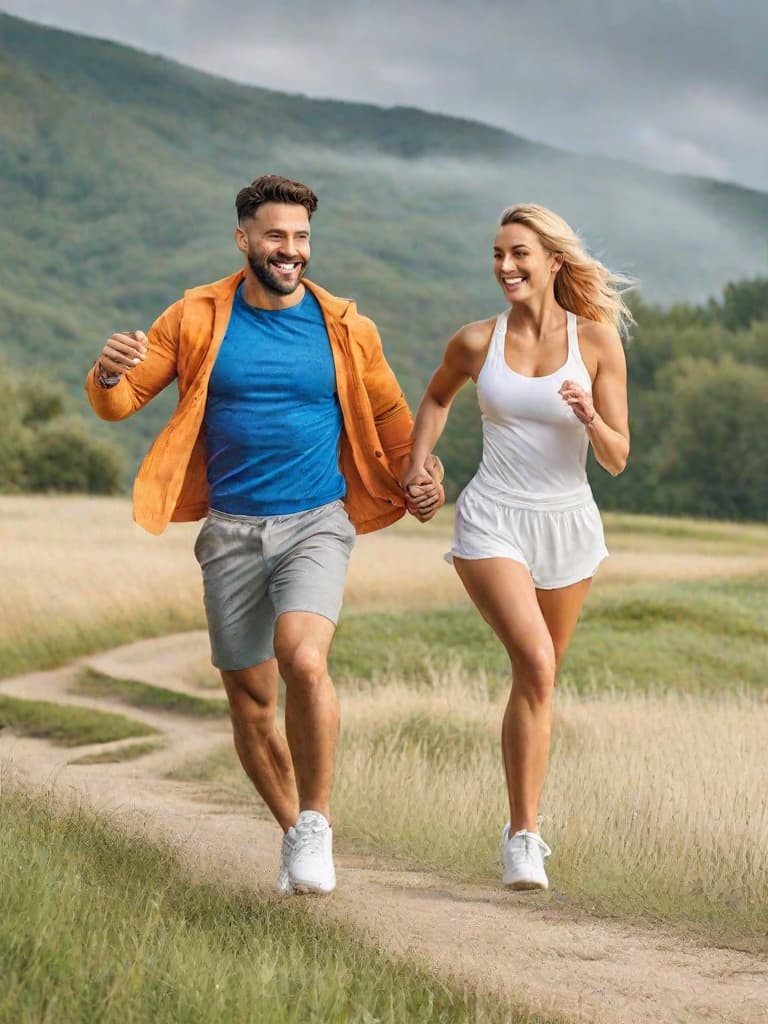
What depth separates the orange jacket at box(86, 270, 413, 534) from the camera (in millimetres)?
7352

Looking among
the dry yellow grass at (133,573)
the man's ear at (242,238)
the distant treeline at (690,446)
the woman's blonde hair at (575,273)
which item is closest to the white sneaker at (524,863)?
the woman's blonde hair at (575,273)

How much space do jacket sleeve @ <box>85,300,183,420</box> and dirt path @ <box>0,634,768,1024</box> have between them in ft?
6.60

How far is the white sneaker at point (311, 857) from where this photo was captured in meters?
6.96

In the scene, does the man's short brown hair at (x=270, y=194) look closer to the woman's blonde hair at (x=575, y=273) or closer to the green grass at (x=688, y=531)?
the woman's blonde hair at (x=575, y=273)

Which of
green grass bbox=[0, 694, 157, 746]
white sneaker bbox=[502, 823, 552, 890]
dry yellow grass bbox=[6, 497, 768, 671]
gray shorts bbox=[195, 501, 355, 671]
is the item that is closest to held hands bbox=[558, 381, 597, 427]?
gray shorts bbox=[195, 501, 355, 671]

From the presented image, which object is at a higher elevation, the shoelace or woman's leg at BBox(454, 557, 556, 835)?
woman's leg at BBox(454, 557, 556, 835)

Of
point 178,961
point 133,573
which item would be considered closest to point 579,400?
point 178,961

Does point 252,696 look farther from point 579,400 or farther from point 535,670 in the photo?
point 579,400

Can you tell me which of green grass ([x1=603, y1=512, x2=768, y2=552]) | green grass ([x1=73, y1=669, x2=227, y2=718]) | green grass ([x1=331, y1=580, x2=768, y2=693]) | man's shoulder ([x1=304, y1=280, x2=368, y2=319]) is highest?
man's shoulder ([x1=304, y1=280, x2=368, y2=319])

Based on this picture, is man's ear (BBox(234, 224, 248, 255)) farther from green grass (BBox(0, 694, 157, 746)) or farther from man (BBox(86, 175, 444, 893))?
green grass (BBox(0, 694, 157, 746))

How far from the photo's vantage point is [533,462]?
7.52m

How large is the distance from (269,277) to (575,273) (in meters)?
1.34

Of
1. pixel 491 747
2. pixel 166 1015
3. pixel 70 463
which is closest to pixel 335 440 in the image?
pixel 166 1015

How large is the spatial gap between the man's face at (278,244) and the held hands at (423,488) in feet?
3.21
